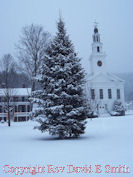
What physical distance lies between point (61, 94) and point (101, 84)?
3434 centimetres

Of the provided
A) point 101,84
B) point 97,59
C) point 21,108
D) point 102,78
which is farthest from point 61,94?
point 97,59

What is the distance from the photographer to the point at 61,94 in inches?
473

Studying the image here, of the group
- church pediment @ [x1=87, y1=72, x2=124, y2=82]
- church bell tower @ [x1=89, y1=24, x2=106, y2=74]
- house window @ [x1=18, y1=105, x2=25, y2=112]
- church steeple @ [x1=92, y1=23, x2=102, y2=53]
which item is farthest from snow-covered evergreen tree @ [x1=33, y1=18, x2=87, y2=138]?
church steeple @ [x1=92, y1=23, x2=102, y2=53]

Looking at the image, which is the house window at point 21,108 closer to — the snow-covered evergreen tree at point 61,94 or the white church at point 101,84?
the white church at point 101,84

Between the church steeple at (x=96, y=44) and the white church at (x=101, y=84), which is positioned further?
the church steeple at (x=96, y=44)

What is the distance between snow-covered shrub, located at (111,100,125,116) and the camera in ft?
134

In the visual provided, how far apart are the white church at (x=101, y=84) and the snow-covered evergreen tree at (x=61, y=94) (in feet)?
A: 96.3

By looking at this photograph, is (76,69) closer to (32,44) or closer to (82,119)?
(82,119)

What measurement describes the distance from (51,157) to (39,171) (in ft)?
4.54

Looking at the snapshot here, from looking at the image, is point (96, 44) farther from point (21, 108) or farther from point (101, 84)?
point (21, 108)

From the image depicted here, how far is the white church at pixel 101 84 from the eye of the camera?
1737 inches

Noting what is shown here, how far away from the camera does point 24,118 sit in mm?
39469

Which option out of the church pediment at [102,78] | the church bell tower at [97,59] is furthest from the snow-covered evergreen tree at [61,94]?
the church bell tower at [97,59]

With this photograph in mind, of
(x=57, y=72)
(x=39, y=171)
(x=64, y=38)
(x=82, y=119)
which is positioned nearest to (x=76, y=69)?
(x=57, y=72)
